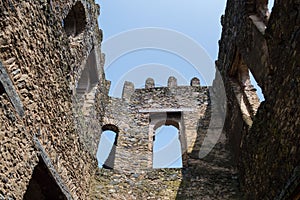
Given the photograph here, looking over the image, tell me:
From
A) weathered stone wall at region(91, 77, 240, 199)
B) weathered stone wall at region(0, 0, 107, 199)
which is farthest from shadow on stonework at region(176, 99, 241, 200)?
weathered stone wall at region(0, 0, 107, 199)

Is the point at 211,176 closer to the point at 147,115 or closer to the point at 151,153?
the point at 151,153

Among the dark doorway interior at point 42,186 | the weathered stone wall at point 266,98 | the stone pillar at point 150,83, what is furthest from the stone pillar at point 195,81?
the dark doorway interior at point 42,186

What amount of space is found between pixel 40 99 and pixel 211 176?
4330 millimetres

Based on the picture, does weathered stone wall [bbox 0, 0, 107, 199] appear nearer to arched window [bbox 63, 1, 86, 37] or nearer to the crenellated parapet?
arched window [bbox 63, 1, 86, 37]

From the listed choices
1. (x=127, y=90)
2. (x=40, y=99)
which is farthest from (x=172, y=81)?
(x=40, y=99)

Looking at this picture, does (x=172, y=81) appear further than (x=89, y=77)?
Yes

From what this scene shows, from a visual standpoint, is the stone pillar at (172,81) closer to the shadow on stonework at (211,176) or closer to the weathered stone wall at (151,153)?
the weathered stone wall at (151,153)

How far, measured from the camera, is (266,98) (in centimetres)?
493

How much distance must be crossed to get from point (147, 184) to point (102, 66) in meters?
3.48

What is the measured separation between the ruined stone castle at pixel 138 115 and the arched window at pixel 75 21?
2 cm

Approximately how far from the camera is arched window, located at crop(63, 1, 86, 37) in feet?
21.8

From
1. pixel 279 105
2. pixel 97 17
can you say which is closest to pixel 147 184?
pixel 279 105

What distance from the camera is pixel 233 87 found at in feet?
24.1

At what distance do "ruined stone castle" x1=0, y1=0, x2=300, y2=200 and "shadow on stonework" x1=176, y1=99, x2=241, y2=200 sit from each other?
0.08 ft
